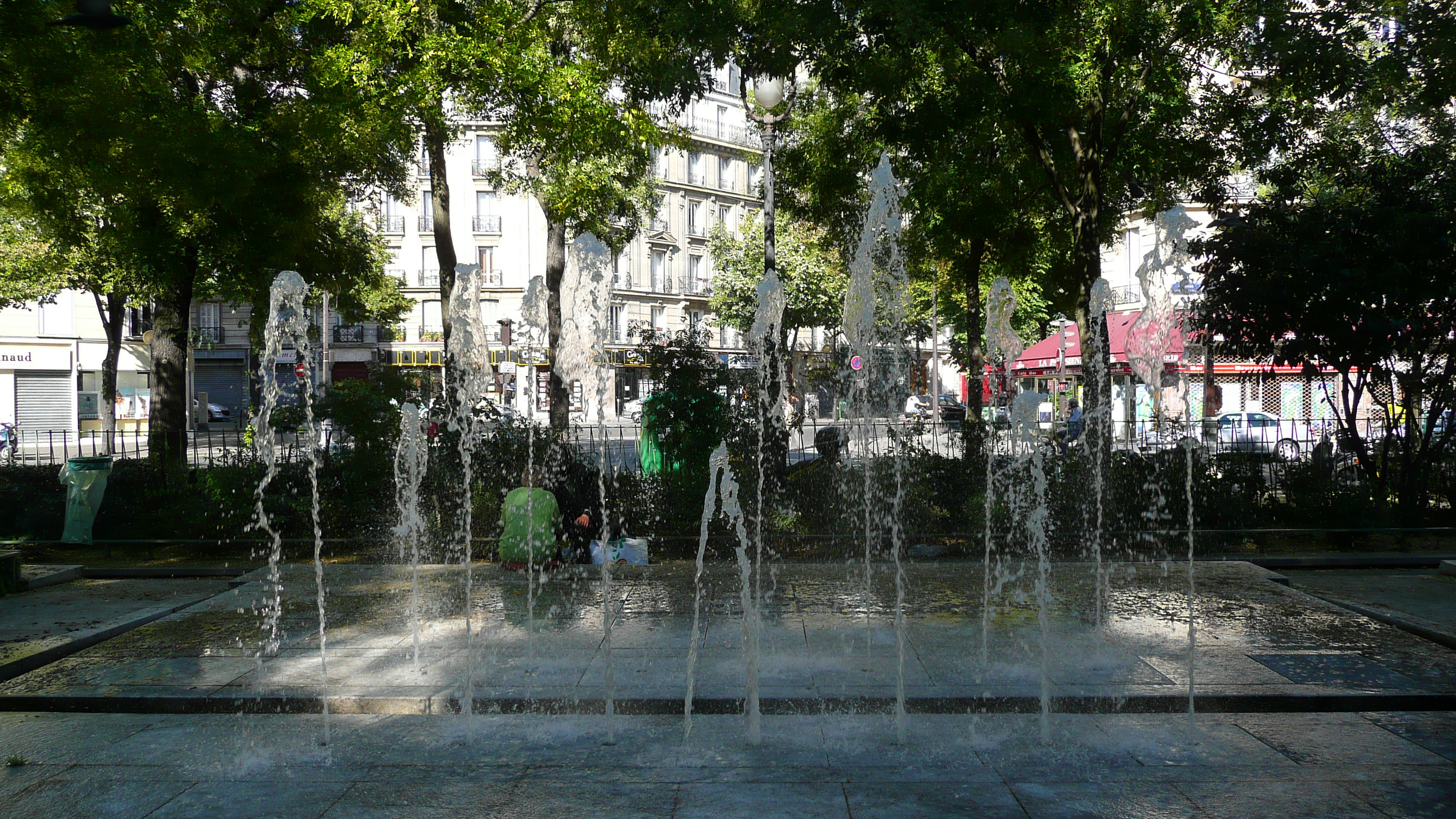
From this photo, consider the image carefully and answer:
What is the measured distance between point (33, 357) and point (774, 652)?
143 ft

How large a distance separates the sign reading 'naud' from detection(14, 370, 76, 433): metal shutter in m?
0.23

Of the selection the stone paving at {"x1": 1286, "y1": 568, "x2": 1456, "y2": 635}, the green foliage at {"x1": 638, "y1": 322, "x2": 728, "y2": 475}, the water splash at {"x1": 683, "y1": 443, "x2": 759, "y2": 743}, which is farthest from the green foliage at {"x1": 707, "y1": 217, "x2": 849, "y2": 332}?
the stone paving at {"x1": 1286, "y1": 568, "x2": 1456, "y2": 635}

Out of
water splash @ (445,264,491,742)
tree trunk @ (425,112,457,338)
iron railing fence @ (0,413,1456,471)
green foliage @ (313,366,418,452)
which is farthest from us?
tree trunk @ (425,112,457,338)

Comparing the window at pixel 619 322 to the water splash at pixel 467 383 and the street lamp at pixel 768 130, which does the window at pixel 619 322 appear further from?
the water splash at pixel 467 383

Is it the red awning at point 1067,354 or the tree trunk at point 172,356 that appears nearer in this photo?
the tree trunk at point 172,356

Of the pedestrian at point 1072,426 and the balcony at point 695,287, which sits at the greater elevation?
the balcony at point 695,287

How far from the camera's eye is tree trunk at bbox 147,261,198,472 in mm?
13203

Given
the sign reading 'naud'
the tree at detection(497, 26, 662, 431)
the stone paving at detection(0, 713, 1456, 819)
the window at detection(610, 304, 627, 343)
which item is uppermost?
the window at detection(610, 304, 627, 343)

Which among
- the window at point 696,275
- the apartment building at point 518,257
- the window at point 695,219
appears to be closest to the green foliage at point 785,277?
the apartment building at point 518,257

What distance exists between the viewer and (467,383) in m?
10.5

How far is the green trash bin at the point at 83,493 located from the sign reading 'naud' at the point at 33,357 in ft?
115

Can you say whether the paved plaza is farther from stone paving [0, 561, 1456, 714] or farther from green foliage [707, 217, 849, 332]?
green foliage [707, 217, 849, 332]

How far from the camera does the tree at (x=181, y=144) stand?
1024 cm

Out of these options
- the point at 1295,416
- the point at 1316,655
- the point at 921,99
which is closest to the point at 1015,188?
the point at 921,99
